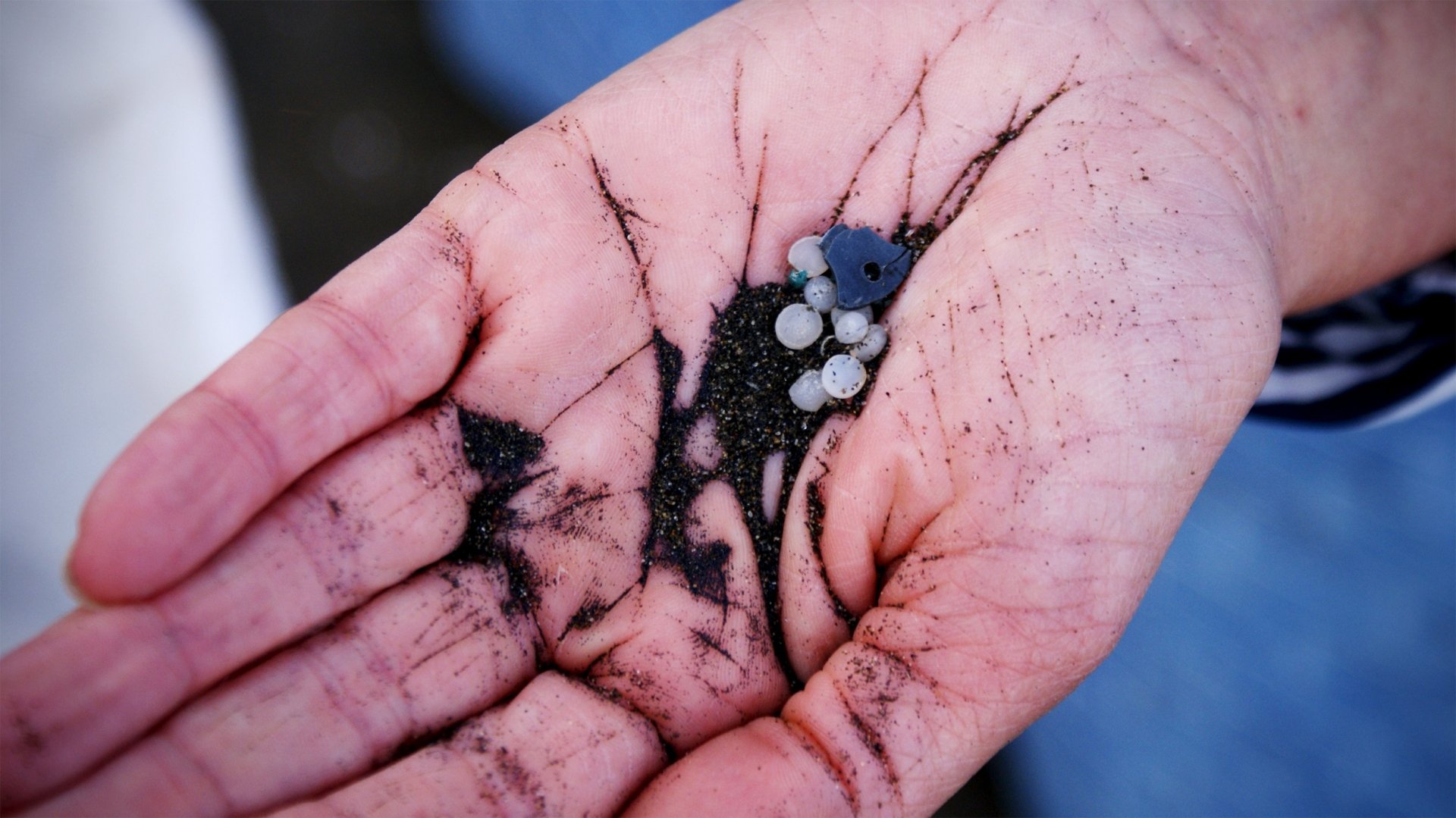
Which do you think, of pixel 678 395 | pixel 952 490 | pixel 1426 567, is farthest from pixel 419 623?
pixel 1426 567

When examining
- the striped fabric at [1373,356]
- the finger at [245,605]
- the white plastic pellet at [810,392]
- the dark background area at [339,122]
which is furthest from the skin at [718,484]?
the dark background area at [339,122]

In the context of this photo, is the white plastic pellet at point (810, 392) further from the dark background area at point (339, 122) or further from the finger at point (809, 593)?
the dark background area at point (339, 122)

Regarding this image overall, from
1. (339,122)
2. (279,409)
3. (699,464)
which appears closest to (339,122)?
(339,122)

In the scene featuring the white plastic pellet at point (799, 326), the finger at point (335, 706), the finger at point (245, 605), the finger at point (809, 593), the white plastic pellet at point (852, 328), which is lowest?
the finger at point (809, 593)

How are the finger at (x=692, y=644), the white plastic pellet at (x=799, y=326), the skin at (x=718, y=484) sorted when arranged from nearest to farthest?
the skin at (x=718, y=484) → the finger at (x=692, y=644) → the white plastic pellet at (x=799, y=326)

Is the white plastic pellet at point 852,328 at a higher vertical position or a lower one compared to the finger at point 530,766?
higher

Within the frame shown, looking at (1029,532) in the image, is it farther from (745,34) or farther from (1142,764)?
(1142,764)

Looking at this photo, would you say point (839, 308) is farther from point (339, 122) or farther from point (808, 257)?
point (339, 122)
